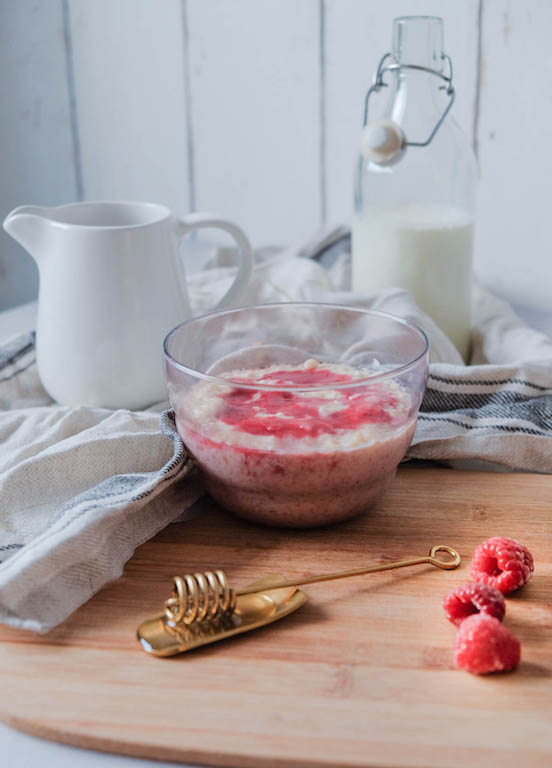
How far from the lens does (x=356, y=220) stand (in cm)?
137

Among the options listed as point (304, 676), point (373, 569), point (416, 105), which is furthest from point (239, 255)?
point (304, 676)

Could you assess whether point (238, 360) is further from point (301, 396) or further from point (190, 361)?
point (301, 396)

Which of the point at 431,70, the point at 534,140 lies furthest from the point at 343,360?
the point at 534,140

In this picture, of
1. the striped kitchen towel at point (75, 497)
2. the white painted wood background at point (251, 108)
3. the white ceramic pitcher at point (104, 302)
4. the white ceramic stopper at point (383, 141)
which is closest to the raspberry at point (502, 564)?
the striped kitchen towel at point (75, 497)

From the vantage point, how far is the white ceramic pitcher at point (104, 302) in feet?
3.61

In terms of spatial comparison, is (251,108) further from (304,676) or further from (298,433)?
(304,676)

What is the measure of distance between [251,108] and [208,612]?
1.25m

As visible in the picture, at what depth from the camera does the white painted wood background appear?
1.54 metres

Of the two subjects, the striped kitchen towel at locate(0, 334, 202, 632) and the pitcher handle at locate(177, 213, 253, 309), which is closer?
the striped kitchen towel at locate(0, 334, 202, 632)

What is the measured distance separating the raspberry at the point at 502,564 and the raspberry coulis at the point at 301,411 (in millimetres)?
164

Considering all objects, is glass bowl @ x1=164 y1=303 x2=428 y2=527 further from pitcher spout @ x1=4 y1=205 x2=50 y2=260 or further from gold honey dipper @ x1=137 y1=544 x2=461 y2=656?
pitcher spout @ x1=4 y1=205 x2=50 y2=260

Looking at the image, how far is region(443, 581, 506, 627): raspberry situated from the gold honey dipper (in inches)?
5.0

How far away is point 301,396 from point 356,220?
538 millimetres

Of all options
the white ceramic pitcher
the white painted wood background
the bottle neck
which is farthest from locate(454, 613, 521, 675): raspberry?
the white painted wood background
